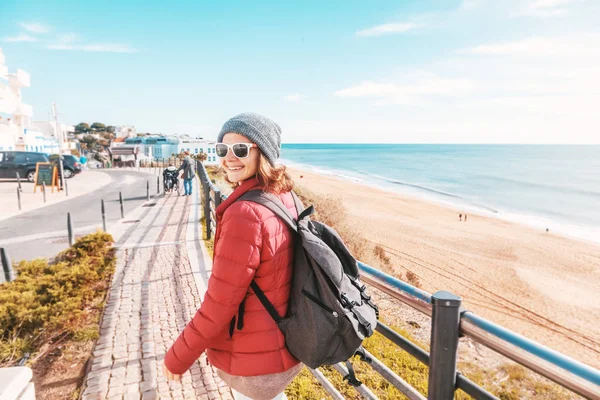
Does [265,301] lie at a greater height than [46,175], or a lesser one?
greater

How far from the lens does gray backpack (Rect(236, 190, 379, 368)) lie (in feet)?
4.99

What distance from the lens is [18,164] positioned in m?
22.2

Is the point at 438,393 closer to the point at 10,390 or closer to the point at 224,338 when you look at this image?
the point at 224,338

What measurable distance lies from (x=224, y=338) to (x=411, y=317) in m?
5.45

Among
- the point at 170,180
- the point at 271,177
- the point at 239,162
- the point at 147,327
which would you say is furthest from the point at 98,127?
the point at 271,177

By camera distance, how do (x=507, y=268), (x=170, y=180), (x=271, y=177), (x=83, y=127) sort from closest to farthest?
(x=271, y=177) < (x=507, y=268) < (x=170, y=180) < (x=83, y=127)

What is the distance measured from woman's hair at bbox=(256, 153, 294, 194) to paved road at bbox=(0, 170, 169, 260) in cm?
771

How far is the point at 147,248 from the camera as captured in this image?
7.82 metres

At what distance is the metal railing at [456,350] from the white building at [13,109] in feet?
125

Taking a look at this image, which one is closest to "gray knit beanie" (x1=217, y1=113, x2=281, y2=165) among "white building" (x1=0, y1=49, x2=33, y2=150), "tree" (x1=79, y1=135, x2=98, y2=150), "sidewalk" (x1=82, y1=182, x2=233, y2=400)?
"sidewalk" (x1=82, y1=182, x2=233, y2=400)

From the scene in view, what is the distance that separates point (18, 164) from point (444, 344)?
2711 centimetres

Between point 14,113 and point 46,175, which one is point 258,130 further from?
point 14,113

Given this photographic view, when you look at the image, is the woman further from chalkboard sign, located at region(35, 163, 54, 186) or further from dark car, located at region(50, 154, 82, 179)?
dark car, located at region(50, 154, 82, 179)

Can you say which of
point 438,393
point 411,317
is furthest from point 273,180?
point 411,317
